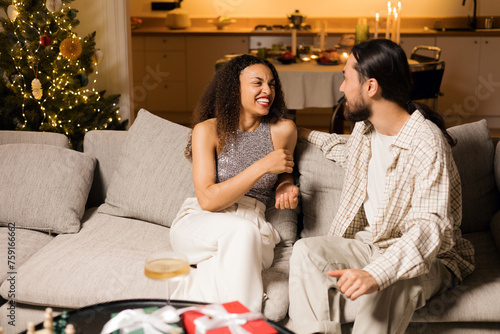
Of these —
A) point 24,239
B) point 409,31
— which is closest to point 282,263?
point 24,239

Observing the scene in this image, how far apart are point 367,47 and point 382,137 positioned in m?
0.30

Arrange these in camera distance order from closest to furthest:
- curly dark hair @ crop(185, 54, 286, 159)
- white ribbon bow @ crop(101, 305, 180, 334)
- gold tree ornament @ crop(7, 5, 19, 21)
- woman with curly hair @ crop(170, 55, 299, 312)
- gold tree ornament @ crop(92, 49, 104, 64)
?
1. white ribbon bow @ crop(101, 305, 180, 334)
2. woman with curly hair @ crop(170, 55, 299, 312)
3. curly dark hair @ crop(185, 54, 286, 159)
4. gold tree ornament @ crop(7, 5, 19, 21)
5. gold tree ornament @ crop(92, 49, 104, 64)

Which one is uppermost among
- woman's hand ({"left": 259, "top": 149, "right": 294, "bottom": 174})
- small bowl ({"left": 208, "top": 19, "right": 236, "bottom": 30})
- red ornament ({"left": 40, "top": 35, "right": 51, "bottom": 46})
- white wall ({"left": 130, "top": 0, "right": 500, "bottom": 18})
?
white wall ({"left": 130, "top": 0, "right": 500, "bottom": 18})

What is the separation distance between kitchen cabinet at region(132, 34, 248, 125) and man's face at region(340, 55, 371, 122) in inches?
170

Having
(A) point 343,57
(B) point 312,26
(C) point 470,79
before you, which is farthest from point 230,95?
(B) point 312,26

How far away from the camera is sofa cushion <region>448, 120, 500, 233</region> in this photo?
2.22 meters

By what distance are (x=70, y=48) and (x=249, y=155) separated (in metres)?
1.67

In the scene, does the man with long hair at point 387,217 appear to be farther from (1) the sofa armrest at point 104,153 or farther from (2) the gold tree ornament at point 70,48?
(2) the gold tree ornament at point 70,48

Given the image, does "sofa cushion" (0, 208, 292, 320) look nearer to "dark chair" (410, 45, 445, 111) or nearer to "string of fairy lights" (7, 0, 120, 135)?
"string of fairy lights" (7, 0, 120, 135)

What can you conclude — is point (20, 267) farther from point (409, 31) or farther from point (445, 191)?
point (409, 31)

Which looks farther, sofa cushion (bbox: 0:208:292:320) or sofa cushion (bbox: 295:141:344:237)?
sofa cushion (bbox: 295:141:344:237)

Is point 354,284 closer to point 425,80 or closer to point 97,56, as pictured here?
point 97,56

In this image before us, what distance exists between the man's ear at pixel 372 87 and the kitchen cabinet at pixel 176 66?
4364 mm

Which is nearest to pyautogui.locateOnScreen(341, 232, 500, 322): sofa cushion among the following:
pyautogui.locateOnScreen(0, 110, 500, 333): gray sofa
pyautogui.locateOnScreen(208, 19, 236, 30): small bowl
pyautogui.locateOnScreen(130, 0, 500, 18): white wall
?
pyautogui.locateOnScreen(0, 110, 500, 333): gray sofa
